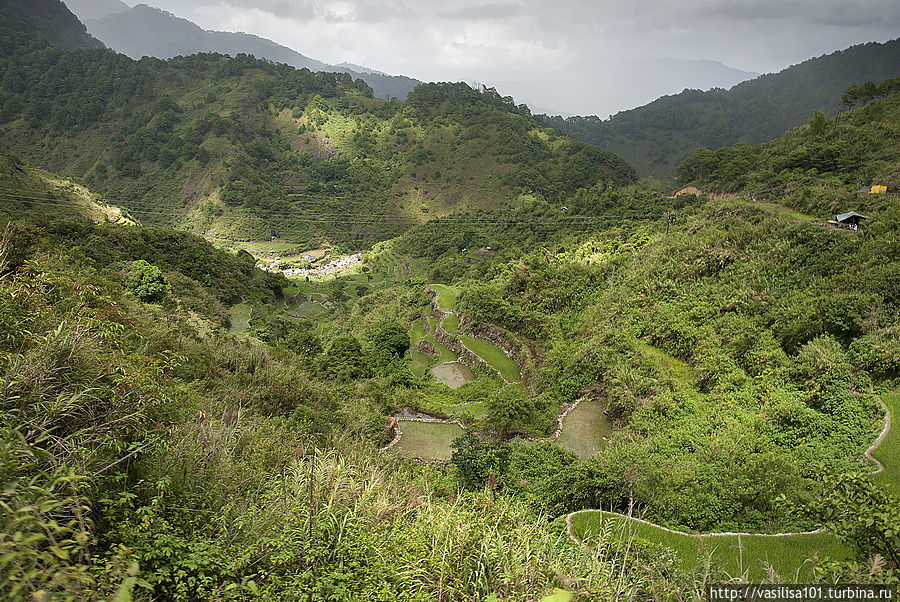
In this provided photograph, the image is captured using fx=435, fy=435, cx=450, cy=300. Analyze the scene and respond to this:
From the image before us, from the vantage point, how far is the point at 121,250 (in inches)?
1182

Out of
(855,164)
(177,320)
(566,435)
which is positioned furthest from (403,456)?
(855,164)

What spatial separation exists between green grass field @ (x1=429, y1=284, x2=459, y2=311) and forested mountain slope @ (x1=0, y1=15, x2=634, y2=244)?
4610cm

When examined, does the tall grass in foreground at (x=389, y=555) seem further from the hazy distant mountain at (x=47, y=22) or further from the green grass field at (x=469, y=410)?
the hazy distant mountain at (x=47, y=22)

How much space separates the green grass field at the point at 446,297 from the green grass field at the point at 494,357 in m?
6.00

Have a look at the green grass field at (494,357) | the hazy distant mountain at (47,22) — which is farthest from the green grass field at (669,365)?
the hazy distant mountain at (47,22)

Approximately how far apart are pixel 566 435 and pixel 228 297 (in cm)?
3210

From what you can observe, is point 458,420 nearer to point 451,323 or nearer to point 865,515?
point 451,323

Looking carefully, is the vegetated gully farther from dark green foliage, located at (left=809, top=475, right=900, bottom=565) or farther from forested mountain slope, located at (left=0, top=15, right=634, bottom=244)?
forested mountain slope, located at (left=0, top=15, right=634, bottom=244)

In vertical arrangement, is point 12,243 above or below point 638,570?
above

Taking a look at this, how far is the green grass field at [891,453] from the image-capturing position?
8.86 m

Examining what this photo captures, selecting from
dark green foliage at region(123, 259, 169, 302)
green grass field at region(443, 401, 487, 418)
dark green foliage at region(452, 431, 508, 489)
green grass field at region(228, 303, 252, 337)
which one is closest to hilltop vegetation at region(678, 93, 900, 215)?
green grass field at region(443, 401, 487, 418)

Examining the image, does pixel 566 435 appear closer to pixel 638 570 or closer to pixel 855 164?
pixel 638 570

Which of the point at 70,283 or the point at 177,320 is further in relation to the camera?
the point at 177,320

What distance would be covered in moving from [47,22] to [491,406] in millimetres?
195465
